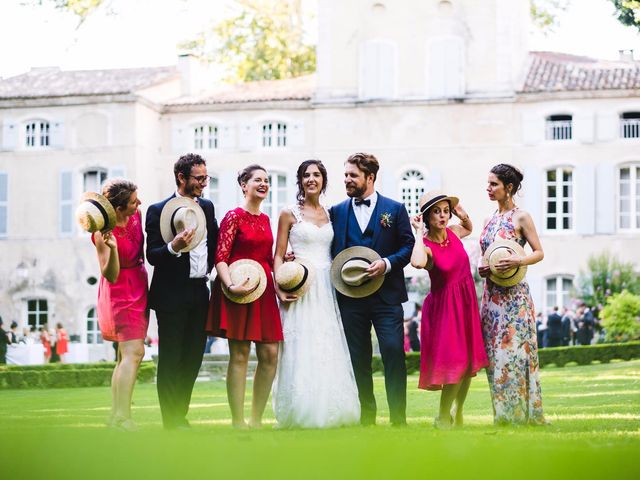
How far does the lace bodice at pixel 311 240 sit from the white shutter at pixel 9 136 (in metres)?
26.4

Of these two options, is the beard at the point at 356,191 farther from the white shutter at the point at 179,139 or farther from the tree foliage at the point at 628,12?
the white shutter at the point at 179,139

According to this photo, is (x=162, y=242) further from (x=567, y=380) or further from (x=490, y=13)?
(x=490, y=13)

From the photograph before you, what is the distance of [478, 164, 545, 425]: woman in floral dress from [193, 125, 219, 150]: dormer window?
24.8 meters

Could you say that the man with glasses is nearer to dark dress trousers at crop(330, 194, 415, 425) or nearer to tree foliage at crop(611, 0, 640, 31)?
dark dress trousers at crop(330, 194, 415, 425)

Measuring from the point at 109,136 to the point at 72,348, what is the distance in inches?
228

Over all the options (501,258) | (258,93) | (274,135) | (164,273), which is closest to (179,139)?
(258,93)

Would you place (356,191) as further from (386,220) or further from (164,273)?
(164,273)

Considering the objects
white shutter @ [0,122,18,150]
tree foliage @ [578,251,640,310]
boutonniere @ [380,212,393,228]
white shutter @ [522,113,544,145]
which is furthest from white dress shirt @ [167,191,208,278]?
white shutter @ [0,122,18,150]

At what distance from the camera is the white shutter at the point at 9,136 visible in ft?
109

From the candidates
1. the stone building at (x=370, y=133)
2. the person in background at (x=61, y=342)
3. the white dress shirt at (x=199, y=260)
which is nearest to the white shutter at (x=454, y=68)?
the stone building at (x=370, y=133)

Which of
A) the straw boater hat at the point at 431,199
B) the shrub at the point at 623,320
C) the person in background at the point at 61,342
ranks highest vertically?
the straw boater hat at the point at 431,199

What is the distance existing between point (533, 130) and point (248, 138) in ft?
24.5

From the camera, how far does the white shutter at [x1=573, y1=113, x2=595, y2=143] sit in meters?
30.2

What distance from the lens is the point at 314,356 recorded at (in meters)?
8.12
